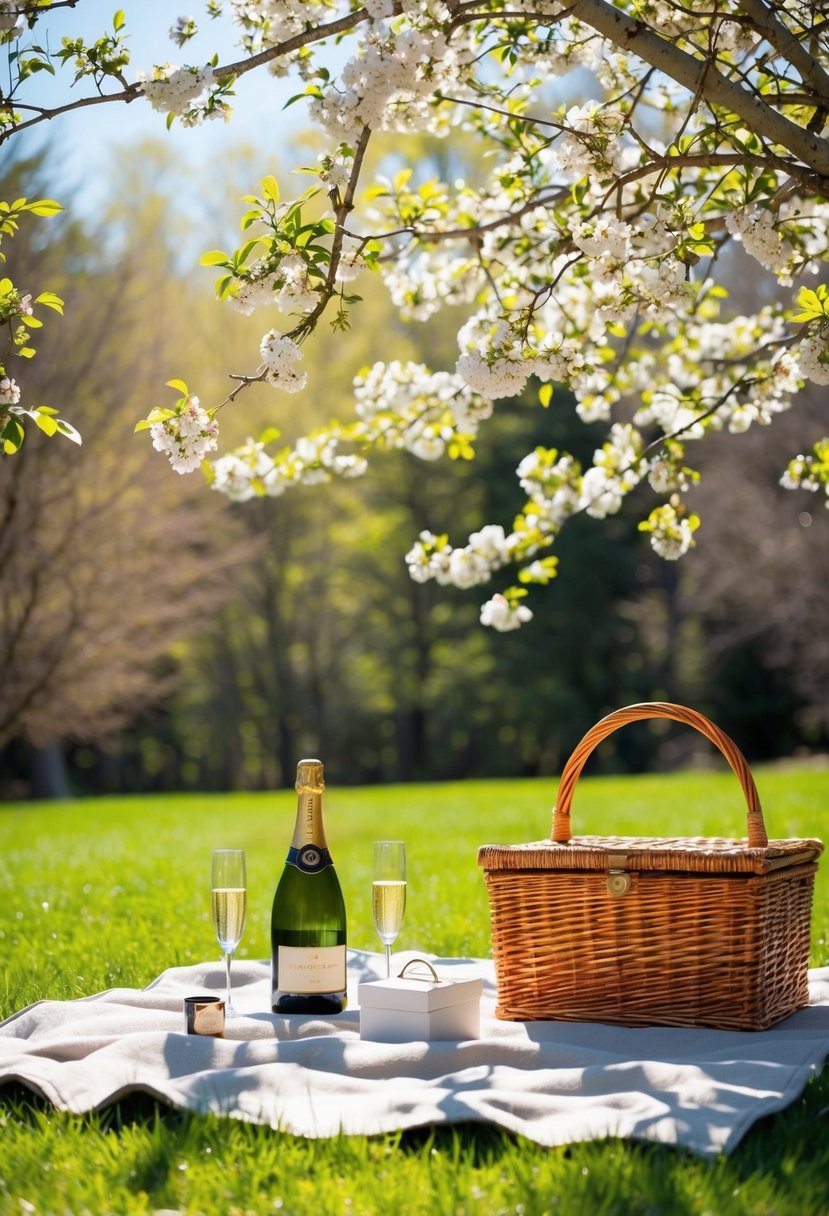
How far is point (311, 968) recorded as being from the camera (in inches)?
119

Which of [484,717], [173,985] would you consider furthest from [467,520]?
[173,985]

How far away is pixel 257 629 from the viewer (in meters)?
22.4

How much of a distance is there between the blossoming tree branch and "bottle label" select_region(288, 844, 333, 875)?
0.95 metres

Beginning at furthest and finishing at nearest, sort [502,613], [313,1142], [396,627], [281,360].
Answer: [396,627], [502,613], [281,360], [313,1142]

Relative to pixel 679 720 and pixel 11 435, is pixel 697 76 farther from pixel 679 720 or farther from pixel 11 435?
pixel 11 435

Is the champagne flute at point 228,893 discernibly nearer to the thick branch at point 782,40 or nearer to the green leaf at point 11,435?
the green leaf at point 11,435

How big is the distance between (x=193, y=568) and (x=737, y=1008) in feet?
37.0

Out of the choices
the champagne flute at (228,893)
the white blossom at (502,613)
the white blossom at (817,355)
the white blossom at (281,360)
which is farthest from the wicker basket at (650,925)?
the white blossom at (502,613)

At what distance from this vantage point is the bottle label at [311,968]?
9.85 ft

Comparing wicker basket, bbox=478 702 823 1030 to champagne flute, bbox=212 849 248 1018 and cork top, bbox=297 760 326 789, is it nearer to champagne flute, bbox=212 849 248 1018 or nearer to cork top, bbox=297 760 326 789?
cork top, bbox=297 760 326 789

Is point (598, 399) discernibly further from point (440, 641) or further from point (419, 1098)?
point (440, 641)

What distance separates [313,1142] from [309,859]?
90 centimetres

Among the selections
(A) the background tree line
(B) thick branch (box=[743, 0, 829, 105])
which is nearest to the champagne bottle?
(B) thick branch (box=[743, 0, 829, 105])

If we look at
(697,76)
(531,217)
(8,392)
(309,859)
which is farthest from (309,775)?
(531,217)
